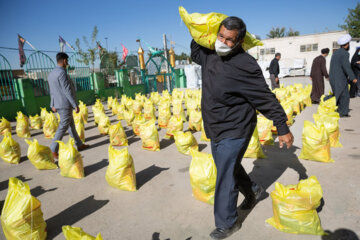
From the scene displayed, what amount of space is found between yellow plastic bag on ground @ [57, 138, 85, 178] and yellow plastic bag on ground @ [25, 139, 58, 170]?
1.50 feet

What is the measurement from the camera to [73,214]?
250 centimetres

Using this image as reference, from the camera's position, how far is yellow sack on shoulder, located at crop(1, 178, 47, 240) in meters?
1.91

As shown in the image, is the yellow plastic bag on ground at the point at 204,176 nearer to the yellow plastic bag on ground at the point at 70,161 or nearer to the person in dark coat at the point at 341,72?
the yellow plastic bag on ground at the point at 70,161

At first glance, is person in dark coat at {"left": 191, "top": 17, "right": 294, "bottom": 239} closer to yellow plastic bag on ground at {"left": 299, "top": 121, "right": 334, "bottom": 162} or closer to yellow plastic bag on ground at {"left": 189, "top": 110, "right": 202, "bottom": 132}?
yellow plastic bag on ground at {"left": 299, "top": 121, "right": 334, "bottom": 162}

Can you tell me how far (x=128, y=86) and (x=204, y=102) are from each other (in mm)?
12338

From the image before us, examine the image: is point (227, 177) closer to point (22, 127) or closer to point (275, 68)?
point (22, 127)

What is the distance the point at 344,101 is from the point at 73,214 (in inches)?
253

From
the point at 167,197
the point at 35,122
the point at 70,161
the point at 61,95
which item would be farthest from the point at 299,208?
the point at 35,122

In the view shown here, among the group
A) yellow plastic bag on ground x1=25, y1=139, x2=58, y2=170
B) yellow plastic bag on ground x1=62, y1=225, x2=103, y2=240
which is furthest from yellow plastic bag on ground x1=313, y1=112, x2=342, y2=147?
yellow plastic bag on ground x1=25, y1=139, x2=58, y2=170

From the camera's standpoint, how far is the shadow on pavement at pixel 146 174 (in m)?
3.17

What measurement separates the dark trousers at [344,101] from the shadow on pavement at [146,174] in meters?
4.97

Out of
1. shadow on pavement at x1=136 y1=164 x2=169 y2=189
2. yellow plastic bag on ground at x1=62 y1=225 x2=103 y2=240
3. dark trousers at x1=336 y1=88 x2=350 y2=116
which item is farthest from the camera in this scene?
dark trousers at x1=336 y1=88 x2=350 y2=116

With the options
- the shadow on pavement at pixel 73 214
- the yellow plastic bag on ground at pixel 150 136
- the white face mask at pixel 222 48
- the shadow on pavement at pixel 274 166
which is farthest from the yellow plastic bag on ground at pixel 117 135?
the white face mask at pixel 222 48

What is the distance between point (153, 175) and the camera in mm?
3361
